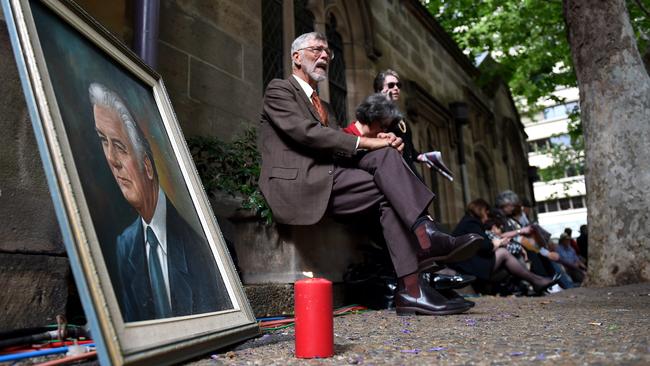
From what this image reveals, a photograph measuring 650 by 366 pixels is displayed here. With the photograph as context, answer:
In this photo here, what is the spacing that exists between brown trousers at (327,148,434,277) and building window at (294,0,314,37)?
3.42m

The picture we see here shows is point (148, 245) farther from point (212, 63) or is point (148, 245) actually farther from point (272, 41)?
point (272, 41)

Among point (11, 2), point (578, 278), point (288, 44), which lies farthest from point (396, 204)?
point (578, 278)

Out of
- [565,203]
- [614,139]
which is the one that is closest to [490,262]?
[614,139]

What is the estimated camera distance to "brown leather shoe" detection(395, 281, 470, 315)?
2645mm

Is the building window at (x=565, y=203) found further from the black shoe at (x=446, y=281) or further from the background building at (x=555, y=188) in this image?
the black shoe at (x=446, y=281)

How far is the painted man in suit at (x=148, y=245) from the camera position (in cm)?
138

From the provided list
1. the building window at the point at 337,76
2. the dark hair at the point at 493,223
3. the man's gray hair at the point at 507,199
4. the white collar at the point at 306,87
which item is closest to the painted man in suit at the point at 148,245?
the white collar at the point at 306,87

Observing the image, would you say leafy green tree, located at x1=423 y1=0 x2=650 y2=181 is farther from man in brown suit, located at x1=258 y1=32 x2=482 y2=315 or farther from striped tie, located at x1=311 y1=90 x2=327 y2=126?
man in brown suit, located at x1=258 y1=32 x2=482 y2=315

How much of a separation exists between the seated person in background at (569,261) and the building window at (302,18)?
5368mm

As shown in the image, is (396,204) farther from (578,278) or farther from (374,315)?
(578,278)

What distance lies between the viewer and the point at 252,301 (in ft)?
8.53

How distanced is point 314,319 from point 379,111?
1.88 metres

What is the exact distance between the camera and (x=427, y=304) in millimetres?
2654

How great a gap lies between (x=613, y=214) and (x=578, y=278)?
13.5 ft
